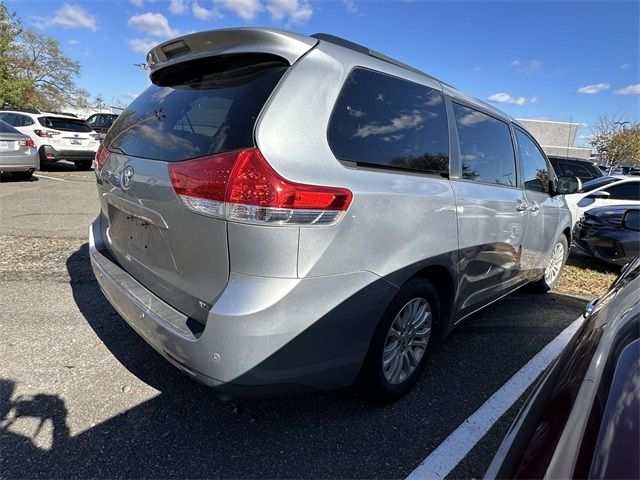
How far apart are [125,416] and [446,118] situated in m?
2.63

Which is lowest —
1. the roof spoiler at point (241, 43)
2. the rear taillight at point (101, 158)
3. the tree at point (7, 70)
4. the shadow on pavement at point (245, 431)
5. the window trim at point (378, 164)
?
the shadow on pavement at point (245, 431)

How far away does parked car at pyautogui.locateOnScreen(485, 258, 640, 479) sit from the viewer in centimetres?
95

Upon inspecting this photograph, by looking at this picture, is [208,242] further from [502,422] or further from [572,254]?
[572,254]

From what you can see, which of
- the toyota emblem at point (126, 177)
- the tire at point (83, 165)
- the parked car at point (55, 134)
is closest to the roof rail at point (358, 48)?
the toyota emblem at point (126, 177)

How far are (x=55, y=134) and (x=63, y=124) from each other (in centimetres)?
56

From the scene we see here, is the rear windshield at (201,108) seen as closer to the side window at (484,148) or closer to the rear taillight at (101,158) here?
the rear taillight at (101,158)

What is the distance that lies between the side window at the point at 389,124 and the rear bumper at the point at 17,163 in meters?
10.3

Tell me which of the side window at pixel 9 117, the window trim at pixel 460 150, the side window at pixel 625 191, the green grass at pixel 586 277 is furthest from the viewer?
the side window at pixel 9 117

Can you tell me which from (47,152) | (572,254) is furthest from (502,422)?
(47,152)

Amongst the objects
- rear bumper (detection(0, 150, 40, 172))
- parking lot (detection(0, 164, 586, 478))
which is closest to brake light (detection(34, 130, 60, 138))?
rear bumper (detection(0, 150, 40, 172))

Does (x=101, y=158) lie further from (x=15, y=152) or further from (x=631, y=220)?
(x=15, y=152)

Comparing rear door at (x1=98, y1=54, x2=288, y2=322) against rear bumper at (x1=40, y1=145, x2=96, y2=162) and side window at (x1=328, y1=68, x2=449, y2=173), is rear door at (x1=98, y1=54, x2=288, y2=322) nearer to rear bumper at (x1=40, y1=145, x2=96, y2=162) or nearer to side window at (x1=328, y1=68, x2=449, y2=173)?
side window at (x1=328, y1=68, x2=449, y2=173)

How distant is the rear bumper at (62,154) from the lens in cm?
1206

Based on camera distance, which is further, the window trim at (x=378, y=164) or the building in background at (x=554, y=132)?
the building in background at (x=554, y=132)
